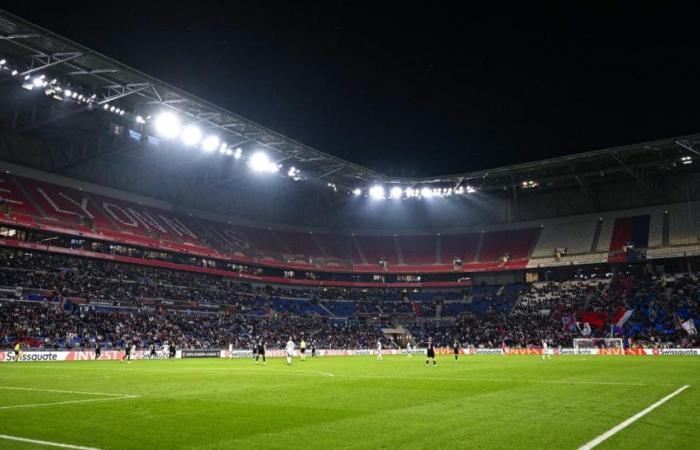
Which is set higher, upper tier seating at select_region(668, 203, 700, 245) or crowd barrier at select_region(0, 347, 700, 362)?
upper tier seating at select_region(668, 203, 700, 245)

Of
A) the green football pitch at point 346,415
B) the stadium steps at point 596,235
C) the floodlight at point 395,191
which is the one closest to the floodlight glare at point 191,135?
the floodlight at point 395,191

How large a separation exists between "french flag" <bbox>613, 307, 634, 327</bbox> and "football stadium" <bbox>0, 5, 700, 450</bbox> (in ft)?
0.84

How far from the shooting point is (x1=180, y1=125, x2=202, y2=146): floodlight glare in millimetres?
55406

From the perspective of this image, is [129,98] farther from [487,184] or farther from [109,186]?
[487,184]

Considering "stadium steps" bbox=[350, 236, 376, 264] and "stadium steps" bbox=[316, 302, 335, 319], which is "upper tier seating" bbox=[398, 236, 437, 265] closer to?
"stadium steps" bbox=[350, 236, 376, 264]

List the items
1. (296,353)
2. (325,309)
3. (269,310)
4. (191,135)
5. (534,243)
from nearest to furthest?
(191,135)
(296,353)
(269,310)
(325,309)
(534,243)

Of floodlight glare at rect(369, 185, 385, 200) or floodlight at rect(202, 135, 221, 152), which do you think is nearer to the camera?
floodlight at rect(202, 135, 221, 152)

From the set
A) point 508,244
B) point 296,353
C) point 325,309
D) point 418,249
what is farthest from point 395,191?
point 296,353

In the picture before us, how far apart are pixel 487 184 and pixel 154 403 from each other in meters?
73.1

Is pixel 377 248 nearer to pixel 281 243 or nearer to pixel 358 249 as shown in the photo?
pixel 358 249

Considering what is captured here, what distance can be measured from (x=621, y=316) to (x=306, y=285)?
141ft

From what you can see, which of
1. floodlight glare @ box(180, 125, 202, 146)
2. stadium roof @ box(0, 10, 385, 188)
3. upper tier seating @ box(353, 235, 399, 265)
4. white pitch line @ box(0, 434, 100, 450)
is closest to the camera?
white pitch line @ box(0, 434, 100, 450)

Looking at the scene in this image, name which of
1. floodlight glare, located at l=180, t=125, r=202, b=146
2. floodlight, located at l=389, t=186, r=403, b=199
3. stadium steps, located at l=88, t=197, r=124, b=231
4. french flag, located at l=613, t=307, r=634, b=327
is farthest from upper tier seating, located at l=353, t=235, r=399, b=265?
floodlight glare, located at l=180, t=125, r=202, b=146

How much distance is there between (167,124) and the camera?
5272cm
